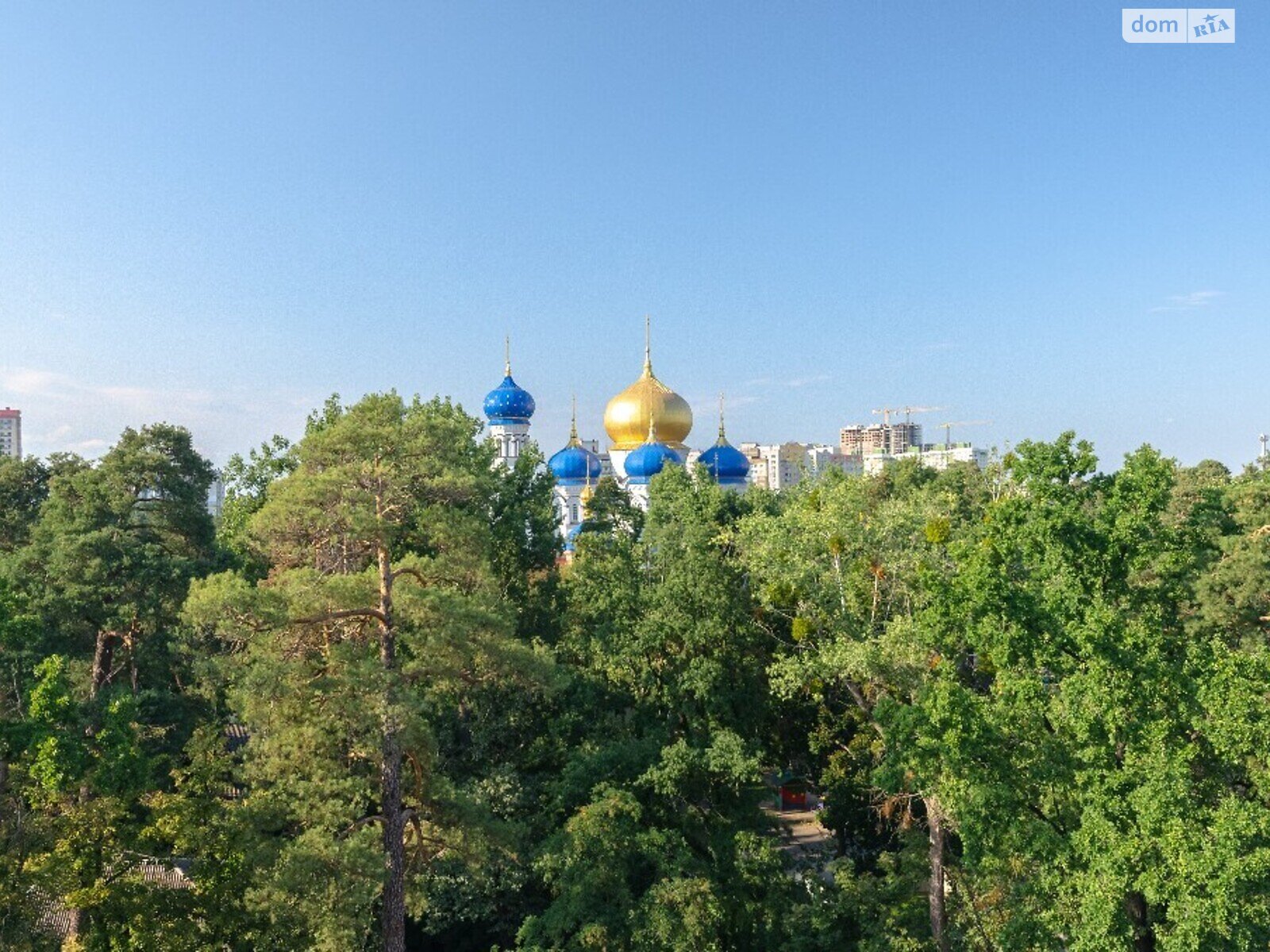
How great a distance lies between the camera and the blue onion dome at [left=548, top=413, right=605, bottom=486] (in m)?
52.7

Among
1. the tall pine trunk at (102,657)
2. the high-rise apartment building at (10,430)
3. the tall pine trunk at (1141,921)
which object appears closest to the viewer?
the tall pine trunk at (1141,921)

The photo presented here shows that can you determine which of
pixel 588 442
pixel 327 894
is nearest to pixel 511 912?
pixel 327 894

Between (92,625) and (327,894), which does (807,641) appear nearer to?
(327,894)

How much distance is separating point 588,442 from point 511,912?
48.5m

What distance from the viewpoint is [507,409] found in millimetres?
52250

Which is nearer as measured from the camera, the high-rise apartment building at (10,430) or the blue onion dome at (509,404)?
the blue onion dome at (509,404)

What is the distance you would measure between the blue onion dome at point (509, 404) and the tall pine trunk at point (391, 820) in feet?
132

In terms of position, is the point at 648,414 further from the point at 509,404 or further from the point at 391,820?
the point at 391,820

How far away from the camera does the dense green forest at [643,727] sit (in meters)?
9.95

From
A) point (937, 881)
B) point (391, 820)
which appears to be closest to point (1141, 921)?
point (937, 881)

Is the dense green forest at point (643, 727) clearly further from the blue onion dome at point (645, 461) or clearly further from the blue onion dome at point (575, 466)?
the blue onion dome at point (575, 466)

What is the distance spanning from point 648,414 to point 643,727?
35.7 meters

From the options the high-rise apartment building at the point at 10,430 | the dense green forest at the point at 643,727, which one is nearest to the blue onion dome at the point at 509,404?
the dense green forest at the point at 643,727

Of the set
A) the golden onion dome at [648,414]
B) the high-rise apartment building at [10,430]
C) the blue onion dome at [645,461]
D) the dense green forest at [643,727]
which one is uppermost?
the high-rise apartment building at [10,430]
